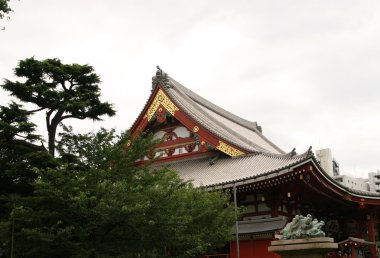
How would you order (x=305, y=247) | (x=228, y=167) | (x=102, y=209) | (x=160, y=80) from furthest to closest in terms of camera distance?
(x=160, y=80)
(x=228, y=167)
(x=102, y=209)
(x=305, y=247)

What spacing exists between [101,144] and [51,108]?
4.01m

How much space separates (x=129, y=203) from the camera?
12125 mm

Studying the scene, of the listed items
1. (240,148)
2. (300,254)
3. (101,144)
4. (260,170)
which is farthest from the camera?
(240,148)

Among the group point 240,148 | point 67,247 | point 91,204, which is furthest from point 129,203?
point 240,148

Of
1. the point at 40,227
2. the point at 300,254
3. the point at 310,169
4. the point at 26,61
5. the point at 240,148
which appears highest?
the point at 26,61

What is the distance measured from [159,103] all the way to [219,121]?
561 cm

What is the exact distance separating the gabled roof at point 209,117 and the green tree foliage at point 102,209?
1178 cm

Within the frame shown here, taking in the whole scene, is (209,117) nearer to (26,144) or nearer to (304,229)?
(26,144)

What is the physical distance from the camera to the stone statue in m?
11.0

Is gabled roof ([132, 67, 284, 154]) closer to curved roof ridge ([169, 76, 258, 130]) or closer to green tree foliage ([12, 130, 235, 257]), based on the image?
curved roof ridge ([169, 76, 258, 130])

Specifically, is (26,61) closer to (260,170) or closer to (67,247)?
(67,247)

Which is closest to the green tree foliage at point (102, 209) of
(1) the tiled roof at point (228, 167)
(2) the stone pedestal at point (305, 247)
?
(2) the stone pedestal at point (305, 247)

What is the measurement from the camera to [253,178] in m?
19.8

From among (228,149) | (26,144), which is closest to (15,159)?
(26,144)
